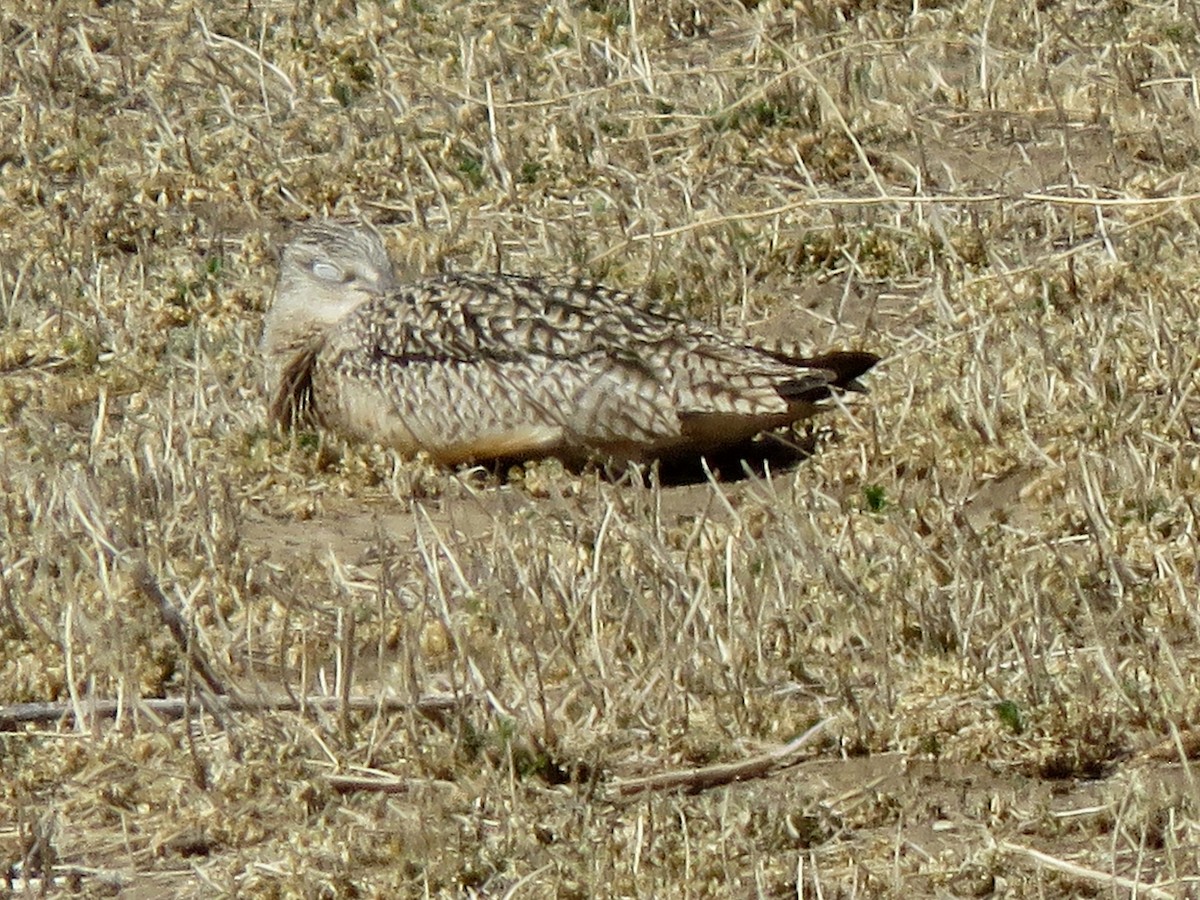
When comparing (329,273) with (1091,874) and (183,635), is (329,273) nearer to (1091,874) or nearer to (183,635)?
(183,635)

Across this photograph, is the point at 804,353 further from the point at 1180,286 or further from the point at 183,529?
the point at 183,529

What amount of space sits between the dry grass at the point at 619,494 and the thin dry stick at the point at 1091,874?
0.02 m

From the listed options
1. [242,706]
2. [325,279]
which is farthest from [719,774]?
[325,279]

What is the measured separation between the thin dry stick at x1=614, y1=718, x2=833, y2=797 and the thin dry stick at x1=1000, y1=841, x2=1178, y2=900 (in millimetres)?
526

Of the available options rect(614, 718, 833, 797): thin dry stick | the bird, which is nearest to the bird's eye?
the bird

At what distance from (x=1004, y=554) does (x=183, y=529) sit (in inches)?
85.0

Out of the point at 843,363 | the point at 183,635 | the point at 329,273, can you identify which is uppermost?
the point at 843,363

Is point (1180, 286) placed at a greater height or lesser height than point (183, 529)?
greater

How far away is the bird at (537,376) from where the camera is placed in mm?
6867

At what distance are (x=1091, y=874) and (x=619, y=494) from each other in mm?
2196

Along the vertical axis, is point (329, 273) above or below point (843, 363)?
below

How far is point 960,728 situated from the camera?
16.2 ft

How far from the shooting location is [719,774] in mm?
4914

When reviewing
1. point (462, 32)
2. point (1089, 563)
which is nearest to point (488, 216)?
point (462, 32)
